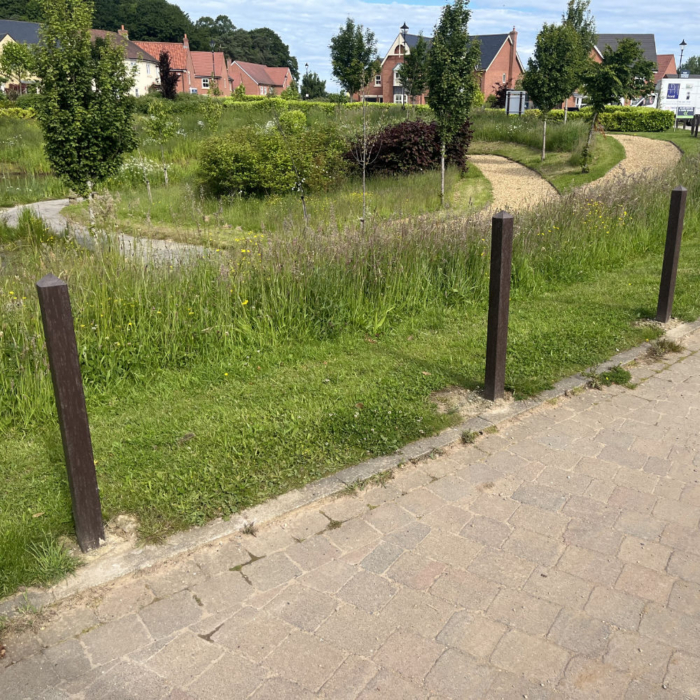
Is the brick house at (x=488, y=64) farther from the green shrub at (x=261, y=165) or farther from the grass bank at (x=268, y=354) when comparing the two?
the grass bank at (x=268, y=354)

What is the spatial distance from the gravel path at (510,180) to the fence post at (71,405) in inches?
569

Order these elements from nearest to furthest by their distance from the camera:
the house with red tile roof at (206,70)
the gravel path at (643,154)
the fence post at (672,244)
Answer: the fence post at (672,244)
the gravel path at (643,154)
the house with red tile roof at (206,70)

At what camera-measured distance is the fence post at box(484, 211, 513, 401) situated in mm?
4461

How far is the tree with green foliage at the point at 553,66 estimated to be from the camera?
2120 cm

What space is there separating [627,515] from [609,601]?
2.51ft

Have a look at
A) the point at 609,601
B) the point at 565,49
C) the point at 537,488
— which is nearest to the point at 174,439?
the point at 537,488

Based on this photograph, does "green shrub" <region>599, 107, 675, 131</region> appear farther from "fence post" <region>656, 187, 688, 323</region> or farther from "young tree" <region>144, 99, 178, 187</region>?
"fence post" <region>656, 187, 688, 323</region>

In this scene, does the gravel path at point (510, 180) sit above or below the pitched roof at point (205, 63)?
below

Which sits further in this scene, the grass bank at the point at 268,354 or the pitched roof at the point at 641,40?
the pitched roof at the point at 641,40

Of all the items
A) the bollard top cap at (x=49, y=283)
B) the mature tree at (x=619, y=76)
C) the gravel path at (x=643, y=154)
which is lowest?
the gravel path at (x=643, y=154)

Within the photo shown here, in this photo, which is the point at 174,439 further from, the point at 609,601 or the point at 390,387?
the point at 609,601

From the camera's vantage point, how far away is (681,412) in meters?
4.72

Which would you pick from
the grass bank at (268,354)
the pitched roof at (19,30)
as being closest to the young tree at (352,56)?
the grass bank at (268,354)

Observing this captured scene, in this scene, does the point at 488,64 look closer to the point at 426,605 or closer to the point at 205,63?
the point at 205,63
